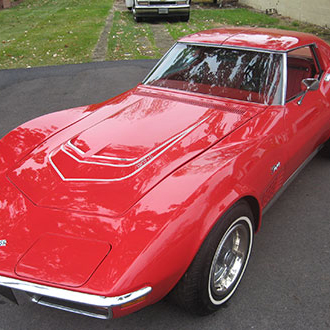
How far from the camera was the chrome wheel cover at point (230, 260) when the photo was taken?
82.4 inches

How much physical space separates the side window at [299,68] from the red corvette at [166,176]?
2 cm

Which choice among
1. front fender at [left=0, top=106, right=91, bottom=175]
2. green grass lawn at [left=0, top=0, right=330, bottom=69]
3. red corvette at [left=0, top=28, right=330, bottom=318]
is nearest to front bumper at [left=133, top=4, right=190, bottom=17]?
green grass lawn at [left=0, top=0, right=330, bottom=69]

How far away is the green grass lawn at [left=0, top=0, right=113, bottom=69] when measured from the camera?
8.37 metres

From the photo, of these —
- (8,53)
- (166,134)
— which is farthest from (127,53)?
(166,134)

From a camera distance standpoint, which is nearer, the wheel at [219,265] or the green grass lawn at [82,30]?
the wheel at [219,265]

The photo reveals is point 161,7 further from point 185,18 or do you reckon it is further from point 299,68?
point 299,68

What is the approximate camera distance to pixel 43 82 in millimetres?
6867

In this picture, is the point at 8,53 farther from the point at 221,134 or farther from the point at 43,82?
the point at 221,134

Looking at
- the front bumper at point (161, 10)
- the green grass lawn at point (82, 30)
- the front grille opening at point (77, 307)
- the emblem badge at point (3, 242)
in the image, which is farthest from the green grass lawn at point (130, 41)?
the front grille opening at point (77, 307)

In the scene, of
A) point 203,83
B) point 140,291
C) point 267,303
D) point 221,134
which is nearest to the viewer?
→ point 140,291

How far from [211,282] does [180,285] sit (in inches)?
8.5

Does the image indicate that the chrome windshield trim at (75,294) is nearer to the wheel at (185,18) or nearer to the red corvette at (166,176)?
the red corvette at (166,176)

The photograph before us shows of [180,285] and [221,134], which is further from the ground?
[221,134]

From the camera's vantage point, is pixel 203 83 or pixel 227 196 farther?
pixel 203 83
